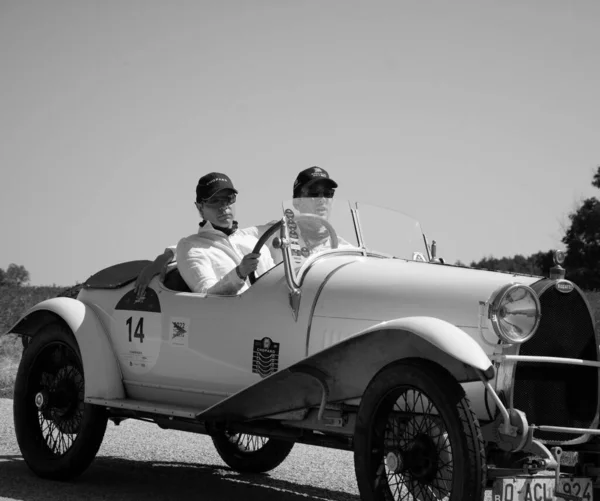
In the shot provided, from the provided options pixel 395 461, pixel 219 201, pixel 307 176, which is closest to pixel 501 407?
pixel 395 461

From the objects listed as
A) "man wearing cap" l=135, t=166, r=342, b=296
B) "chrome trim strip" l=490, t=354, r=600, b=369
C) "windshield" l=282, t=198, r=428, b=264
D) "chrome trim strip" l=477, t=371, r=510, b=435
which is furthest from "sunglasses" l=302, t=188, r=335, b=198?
"chrome trim strip" l=477, t=371, r=510, b=435

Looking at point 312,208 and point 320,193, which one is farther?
point 320,193

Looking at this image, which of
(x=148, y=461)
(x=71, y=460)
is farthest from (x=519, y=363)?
(x=148, y=461)

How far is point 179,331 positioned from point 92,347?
0.88 meters

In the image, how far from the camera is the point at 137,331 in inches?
271

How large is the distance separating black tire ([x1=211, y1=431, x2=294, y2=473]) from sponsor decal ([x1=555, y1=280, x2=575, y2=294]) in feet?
11.5

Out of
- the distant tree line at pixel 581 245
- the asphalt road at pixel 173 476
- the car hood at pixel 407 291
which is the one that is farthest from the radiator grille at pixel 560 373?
the distant tree line at pixel 581 245

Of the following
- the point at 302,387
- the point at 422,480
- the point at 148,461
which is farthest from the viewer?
the point at 148,461

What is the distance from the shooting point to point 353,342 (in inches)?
197

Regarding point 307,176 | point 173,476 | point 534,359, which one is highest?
point 307,176

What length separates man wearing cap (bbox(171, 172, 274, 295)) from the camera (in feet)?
21.6

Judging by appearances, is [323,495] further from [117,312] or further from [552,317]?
[552,317]

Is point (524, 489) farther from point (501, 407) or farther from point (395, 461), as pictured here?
point (395, 461)

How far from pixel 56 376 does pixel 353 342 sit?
11.1 ft
